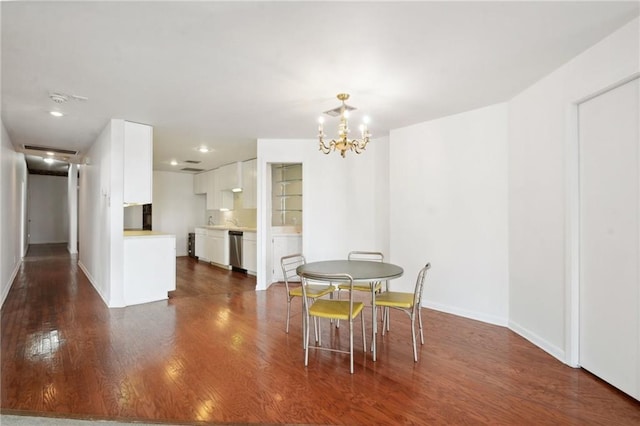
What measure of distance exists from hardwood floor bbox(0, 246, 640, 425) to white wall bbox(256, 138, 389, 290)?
1653mm

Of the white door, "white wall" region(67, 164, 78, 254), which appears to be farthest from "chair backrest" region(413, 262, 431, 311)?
"white wall" region(67, 164, 78, 254)

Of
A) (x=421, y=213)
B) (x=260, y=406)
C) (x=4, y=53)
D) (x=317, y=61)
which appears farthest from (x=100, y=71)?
(x=421, y=213)

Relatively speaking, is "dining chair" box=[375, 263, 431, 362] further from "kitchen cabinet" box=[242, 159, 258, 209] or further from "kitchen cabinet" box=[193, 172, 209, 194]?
"kitchen cabinet" box=[193, 172, 209, 194]

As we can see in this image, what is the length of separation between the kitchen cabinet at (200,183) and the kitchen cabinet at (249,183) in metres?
1.99

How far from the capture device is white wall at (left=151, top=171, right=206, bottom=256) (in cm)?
879

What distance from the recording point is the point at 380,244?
508 centimetres

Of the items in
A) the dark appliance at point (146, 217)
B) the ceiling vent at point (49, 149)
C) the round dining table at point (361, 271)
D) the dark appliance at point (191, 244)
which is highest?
the ceiling vent at point (49, 149)

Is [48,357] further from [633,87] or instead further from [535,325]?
[633,87]

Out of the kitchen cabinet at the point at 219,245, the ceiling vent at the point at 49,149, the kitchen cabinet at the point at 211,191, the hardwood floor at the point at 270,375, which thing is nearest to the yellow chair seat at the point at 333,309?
the hardwood floor at the point at 270,375

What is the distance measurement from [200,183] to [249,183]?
2660 mm

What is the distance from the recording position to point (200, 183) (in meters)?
8.98

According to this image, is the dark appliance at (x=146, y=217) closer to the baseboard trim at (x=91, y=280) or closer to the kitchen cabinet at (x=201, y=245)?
the kitchen cabinet at (x=201, y=245)

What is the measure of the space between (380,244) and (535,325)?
7.78ft

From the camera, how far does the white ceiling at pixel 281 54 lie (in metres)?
1.95
